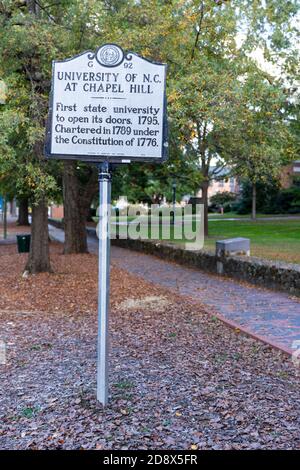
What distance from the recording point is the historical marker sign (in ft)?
14.5

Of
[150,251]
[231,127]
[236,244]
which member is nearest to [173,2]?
[231,127]

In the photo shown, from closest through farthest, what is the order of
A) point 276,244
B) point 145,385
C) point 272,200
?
point 145,385, point 276,244, point 272,200

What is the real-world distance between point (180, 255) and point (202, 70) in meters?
7.56

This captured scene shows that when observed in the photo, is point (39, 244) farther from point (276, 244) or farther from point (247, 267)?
point (276, 244)

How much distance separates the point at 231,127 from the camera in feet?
31.0

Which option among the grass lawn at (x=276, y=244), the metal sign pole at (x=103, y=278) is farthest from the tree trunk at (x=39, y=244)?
the metal sign pole at (x=103, y=278)

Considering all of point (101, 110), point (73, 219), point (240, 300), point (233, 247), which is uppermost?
point (101, 110)

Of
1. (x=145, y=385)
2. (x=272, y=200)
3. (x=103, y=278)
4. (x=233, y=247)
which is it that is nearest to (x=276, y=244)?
(x=233, y=247)

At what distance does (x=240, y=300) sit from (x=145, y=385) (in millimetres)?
5095

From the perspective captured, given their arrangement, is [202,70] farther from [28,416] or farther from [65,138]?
[28,416]

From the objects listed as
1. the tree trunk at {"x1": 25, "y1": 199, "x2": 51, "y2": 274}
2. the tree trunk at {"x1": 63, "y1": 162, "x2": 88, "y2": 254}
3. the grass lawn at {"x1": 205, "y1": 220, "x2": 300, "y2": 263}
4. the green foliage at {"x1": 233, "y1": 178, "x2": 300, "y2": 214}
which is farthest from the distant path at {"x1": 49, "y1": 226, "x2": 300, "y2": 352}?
the green foliage at {"x1": 233, "y1": 178, "x2": 300, "y2": 214}

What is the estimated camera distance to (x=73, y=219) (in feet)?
61.1

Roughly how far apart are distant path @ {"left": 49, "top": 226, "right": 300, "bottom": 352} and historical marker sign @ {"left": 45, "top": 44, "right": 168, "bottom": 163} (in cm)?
330

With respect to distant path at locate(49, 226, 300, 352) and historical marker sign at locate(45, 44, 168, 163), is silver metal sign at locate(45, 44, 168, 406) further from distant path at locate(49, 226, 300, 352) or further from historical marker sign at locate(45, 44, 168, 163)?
distant path at locate(49, 226, 300, 352)
